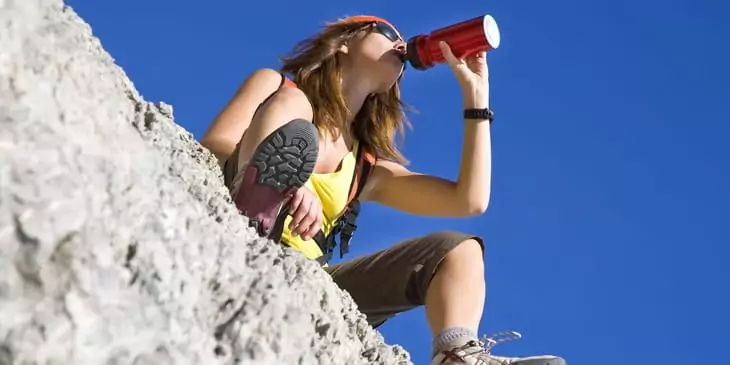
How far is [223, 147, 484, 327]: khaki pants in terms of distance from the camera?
11.4ft

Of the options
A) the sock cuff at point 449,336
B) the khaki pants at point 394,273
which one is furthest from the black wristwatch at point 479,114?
the sock cuff at point 449,336

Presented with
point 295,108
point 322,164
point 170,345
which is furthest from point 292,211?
point 170,345

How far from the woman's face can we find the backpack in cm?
37

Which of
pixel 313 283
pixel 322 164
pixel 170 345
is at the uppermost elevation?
pixel 322 164

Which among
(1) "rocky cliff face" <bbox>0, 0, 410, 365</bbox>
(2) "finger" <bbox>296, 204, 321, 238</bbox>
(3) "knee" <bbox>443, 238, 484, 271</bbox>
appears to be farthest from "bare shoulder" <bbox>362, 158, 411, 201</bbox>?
(1) "rocky cliff face" <bbox>0, 0, 410, 365</bbox>

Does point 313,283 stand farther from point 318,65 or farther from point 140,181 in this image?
point 318,65

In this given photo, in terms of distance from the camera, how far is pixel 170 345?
1421 mm

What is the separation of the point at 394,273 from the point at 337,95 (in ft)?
3.48

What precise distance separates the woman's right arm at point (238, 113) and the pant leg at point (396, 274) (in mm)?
780

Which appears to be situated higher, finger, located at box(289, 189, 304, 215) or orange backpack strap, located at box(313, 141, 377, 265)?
orange backpack strap, located at box(313, 141, 377, 265)

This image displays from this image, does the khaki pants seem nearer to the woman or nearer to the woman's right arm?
the woman

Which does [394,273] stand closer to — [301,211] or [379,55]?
[301,211]

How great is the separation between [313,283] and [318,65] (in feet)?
8.59

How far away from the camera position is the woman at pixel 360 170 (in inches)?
107
